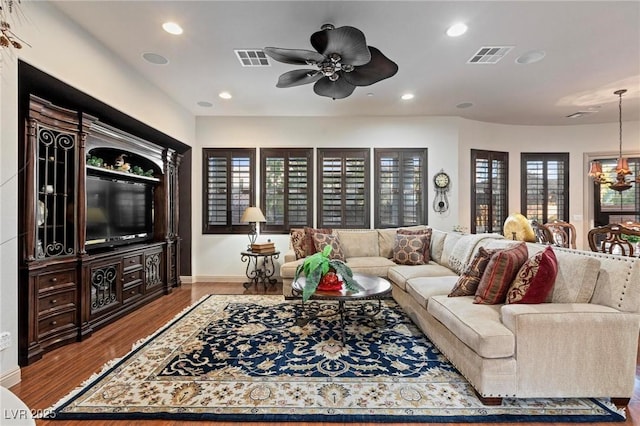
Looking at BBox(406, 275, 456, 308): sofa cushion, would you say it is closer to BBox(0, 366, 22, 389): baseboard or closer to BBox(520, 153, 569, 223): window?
BBox(0, 366, 22, 389): baseboard

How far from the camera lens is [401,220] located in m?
5.62

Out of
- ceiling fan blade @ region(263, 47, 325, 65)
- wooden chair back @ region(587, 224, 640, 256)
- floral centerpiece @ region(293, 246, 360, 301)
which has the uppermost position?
ceiling fan blade @ region(263, 47, 325, 65)

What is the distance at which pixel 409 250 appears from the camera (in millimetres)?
4422

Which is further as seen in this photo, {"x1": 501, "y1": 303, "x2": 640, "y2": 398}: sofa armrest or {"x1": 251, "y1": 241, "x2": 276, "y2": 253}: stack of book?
{"x1": 251, "y1": 241, "x2": 276, "y2": 253}: stack of book

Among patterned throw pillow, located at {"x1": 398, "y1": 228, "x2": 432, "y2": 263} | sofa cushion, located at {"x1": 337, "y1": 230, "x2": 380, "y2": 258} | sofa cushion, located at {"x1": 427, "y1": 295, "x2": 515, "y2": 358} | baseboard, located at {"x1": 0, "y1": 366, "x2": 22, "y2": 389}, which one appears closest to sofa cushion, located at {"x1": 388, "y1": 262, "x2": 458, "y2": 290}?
patterned throw pillow, located at {"x1": 398, "y1": 228, "x2": 432, "y2": 263}

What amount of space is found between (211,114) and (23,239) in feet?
11.8

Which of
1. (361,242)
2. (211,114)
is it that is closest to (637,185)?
(361,242)

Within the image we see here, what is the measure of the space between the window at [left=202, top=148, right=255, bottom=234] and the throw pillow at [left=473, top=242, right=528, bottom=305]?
4124 mm

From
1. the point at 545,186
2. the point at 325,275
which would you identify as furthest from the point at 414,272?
the point at 545,186

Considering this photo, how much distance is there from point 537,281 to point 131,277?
4.40 m

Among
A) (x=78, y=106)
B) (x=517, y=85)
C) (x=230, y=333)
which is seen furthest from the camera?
(x=517, y=85)

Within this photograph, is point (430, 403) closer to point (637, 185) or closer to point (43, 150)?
point (43, 150)

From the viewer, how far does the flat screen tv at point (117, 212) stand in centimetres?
348

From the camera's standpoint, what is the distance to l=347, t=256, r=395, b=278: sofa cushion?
4227 millimetres
